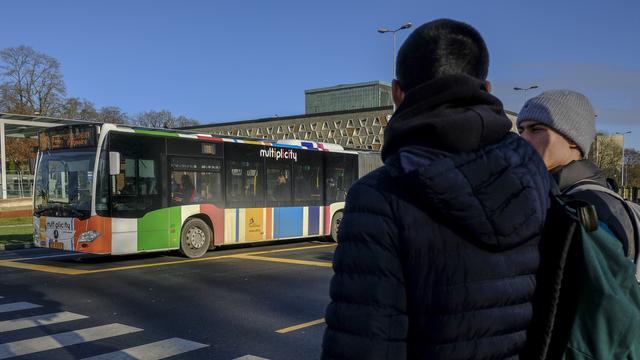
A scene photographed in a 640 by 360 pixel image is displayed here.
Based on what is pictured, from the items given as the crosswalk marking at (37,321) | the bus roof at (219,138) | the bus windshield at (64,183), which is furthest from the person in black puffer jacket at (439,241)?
the bus roof at (219,138)

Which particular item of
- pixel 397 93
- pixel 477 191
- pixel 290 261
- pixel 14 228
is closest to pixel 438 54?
pixel 397 93

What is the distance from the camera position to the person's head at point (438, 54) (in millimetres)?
1621

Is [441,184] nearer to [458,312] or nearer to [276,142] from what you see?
[458,312]

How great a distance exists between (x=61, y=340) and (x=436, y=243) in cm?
590

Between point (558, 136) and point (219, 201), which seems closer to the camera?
point (558, 136)

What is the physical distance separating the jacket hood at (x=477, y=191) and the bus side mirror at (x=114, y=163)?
1096 cm

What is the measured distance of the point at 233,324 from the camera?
6.93 m

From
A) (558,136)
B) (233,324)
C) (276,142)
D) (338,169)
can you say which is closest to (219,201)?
(276,142)

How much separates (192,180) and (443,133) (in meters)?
12.5

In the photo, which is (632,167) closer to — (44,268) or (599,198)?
(44,268)

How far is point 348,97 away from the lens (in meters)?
74.0

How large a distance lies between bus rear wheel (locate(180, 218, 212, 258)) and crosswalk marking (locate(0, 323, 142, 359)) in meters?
6.42

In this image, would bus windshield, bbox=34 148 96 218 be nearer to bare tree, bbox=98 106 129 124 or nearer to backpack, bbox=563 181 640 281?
backpack, bbox=563 181 640 281

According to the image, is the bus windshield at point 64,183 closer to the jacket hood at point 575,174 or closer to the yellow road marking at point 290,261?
the yellow road marking at point 290,261
